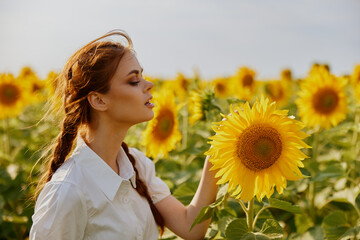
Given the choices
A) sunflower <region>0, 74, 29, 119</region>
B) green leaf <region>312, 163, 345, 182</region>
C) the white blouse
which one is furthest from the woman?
sunflower <region>0, 74, 29, 119</region>

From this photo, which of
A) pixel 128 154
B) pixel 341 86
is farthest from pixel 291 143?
pixel 341 86

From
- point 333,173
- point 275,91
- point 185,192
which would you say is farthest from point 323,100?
point 275,91

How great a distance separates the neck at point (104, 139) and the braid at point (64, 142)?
3.1 inches

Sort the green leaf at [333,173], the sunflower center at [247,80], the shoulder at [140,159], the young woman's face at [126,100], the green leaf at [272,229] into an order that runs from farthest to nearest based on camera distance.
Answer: the sunflower center at [247,80] → the green leaf at [333,173] → the shoulder at [140,159] → the young woman's face at [126,100] → the green leaf at [272,229]

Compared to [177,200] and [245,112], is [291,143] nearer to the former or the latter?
[245,112]

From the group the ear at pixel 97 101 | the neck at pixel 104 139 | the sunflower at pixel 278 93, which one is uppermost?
the ear at pixel 97 101

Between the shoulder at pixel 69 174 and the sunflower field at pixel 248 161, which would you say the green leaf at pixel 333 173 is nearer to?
the sunflower field at pixel 248 161

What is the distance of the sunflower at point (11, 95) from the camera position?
4.74m

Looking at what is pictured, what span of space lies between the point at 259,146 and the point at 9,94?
3984 millimetres

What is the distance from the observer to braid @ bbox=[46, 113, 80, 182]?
187 cm

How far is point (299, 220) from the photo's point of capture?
2.72m

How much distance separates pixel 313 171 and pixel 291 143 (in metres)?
1.64

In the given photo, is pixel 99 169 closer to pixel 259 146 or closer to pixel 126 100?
pixel 126 100

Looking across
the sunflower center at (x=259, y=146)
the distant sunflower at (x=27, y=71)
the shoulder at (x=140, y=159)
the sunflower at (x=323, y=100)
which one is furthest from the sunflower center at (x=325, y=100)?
the distant sunflower at (x=27, y=71)
